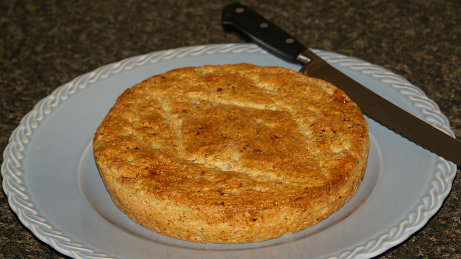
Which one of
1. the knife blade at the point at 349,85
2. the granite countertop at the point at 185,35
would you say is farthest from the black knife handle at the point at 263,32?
the granite countertop at the point at 185,35

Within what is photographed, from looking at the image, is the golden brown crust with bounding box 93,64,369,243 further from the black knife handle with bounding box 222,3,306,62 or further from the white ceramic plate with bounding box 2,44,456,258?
the black knife handle with bounding box 222,3,306,62

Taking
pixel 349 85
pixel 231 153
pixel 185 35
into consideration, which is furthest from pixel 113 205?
pixel 185 35

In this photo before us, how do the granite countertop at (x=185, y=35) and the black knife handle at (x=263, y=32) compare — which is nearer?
the black knife handle at (x=263, y=32)

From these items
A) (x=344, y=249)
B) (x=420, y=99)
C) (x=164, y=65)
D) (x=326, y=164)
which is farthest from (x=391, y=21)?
(x=344, y=249)

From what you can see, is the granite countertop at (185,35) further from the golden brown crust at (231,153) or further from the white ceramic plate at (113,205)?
the golden brown crust at (231,153)

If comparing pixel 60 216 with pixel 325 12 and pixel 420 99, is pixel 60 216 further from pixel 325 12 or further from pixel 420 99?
pixel 325 12

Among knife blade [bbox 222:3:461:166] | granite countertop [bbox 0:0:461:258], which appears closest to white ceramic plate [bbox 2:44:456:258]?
knife blade [bbox 222:3:461:166]
